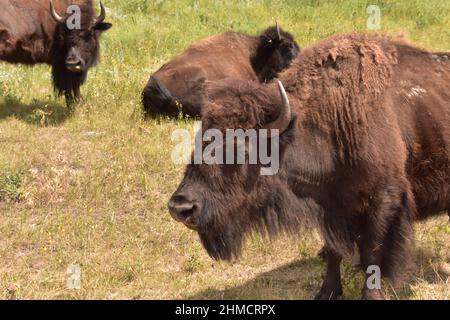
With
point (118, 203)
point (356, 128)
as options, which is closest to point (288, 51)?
point (118, 203)

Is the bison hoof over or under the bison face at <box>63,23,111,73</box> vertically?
under

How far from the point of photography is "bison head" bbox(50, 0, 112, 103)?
10484 mm

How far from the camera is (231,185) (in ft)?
14.2

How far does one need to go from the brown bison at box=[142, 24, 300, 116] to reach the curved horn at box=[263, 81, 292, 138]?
492 cm

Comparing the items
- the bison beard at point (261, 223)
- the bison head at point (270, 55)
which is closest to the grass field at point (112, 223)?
the bison beard at point (261, 223)

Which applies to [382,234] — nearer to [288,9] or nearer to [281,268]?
[281,268]

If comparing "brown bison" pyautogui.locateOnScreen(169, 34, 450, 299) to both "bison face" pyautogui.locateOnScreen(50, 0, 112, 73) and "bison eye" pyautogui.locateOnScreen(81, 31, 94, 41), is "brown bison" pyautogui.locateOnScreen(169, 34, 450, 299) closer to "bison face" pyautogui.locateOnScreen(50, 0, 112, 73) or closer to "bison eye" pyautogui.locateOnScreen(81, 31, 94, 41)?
"bison face" pyautogui.locateOnScreen(50, 0, 112, 73)

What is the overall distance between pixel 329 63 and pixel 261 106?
Answer: 2.38 feet

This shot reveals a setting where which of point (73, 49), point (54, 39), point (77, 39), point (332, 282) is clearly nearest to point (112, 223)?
point (332, 282)

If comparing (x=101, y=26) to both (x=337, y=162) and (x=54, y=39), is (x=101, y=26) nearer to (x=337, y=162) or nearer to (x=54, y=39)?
(x=54, y=39)

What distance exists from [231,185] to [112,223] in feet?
8.40

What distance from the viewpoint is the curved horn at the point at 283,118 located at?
4.20 m

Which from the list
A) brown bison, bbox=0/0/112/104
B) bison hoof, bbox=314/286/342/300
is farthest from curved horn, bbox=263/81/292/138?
brown bison, bbox=0/0/112/104

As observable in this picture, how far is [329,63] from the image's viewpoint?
15.6ft
